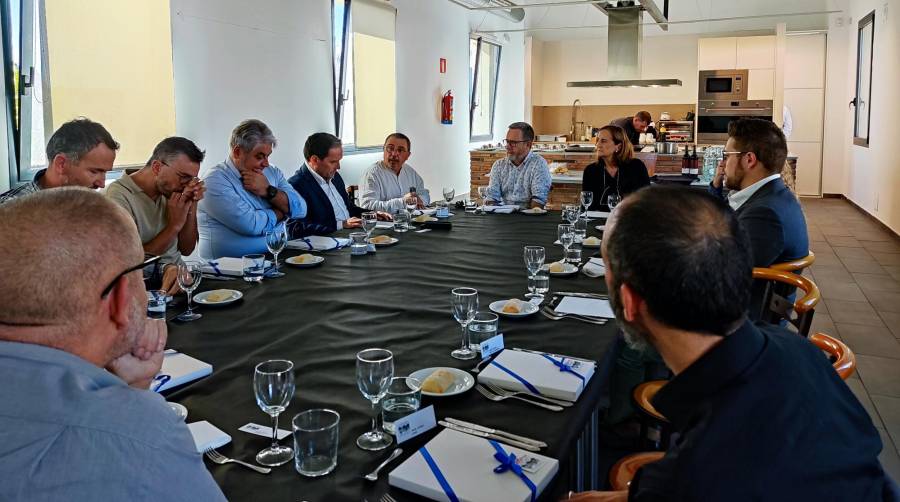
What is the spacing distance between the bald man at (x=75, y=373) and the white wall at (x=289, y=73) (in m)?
4.83

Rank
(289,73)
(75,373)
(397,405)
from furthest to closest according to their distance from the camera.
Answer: (289,73)
(397,405)
(75,373)

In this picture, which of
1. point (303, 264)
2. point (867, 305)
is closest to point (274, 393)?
point (303, 264)

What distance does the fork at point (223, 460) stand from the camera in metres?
1.27

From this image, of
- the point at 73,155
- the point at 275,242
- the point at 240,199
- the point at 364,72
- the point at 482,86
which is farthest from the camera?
the point at 482,86

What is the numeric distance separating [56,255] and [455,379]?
3.36 ft

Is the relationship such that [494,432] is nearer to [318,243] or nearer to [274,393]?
[274,393]

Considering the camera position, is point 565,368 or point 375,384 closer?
point 375,384

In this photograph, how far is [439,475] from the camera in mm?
1230

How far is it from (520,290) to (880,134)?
836 centimetres

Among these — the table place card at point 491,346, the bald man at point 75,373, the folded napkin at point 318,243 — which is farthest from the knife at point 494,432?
the folded napkin at point 318,243

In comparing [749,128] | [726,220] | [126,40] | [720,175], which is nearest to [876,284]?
[720,175]

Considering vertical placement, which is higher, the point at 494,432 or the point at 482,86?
the point at 482,86

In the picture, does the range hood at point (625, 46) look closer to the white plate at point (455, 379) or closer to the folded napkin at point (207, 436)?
the white plate at point (455, 379)

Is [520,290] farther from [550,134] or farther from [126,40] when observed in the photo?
[550,134]
